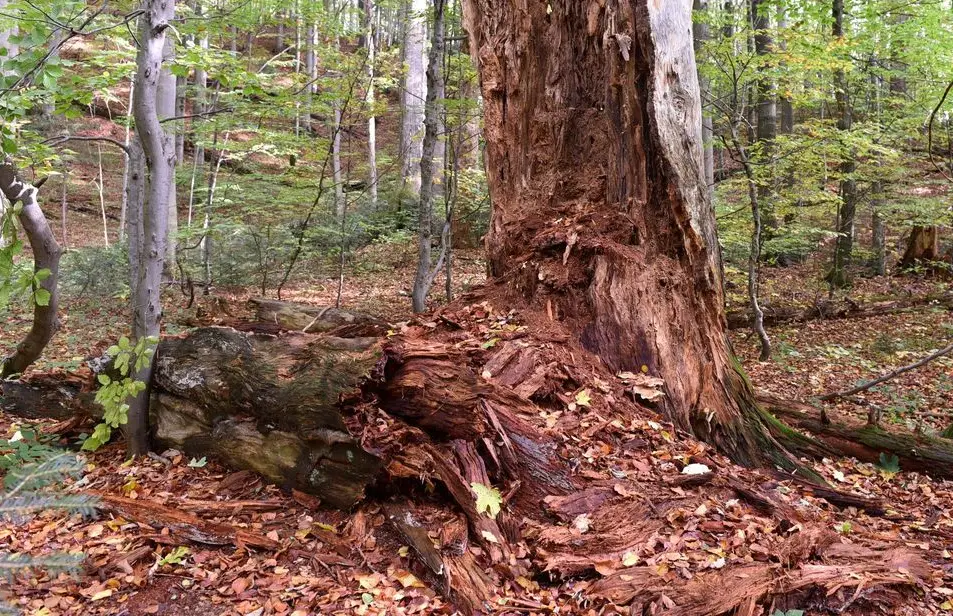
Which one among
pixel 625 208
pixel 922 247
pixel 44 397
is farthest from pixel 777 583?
pixel 922 247

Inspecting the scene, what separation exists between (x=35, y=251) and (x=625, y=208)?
13.9ft

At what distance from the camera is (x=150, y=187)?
3.73 meters

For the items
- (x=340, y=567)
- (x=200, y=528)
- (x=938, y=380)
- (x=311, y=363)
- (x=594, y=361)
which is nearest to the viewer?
(x=340, y=567)

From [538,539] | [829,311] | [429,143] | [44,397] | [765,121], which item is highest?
[765,121]

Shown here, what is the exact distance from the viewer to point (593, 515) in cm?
305

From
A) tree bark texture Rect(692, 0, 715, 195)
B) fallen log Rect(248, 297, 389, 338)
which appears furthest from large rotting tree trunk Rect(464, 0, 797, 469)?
tree bark texture Rect(692, 0, 715, 195)

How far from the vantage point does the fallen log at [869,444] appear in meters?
4.27

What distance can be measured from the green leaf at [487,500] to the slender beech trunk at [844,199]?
1026cm

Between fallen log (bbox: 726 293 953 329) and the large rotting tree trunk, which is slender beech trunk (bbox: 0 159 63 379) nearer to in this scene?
the large rotting tree trunk

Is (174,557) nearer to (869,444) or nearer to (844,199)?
(869,444)

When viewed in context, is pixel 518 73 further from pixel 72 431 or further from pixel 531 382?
pixel 72 431

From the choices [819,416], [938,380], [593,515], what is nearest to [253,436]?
[593,515]

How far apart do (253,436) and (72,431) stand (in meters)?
1.89

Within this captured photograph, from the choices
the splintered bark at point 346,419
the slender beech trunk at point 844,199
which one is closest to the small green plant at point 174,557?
the splintered bark at point 346,419
